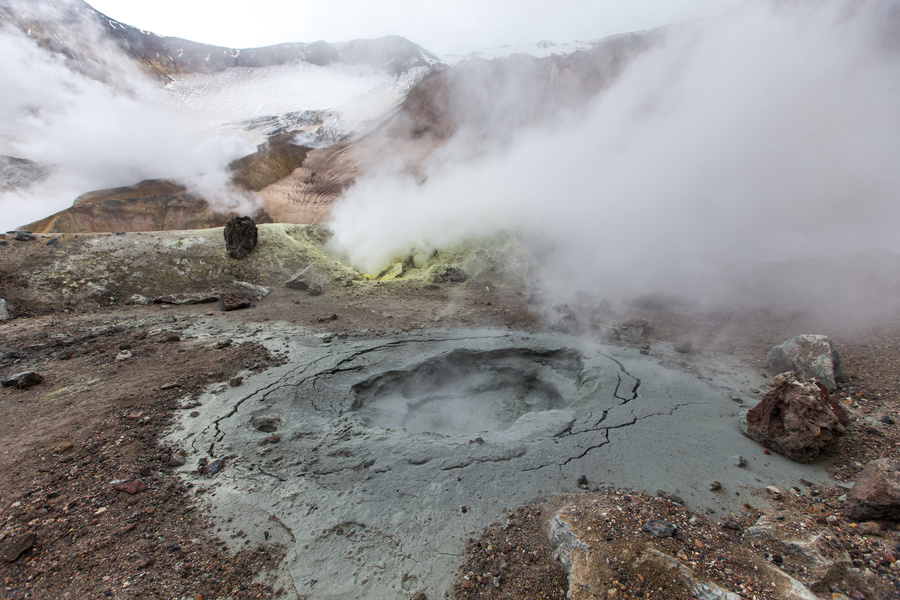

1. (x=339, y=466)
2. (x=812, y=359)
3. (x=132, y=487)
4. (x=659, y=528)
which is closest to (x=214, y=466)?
(x=132, y=487)

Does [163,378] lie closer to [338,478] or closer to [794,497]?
[338,478]

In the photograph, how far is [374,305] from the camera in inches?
314

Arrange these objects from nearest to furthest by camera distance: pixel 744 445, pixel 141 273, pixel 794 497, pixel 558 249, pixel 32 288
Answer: pixel 794 497
pixel 744 445
pixel 32 288
pixel 141 273
pixel 558 249

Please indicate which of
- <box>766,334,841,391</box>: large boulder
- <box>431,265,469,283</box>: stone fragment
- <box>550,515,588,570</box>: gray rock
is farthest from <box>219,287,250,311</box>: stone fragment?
<box>766,334,841,391</box>: large boulder

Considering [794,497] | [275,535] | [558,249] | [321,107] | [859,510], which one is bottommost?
[275,535]

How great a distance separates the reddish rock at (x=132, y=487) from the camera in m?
2.72

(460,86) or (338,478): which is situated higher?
(460,86)

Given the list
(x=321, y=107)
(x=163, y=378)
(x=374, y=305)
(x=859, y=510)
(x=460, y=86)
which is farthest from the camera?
(x=321, y=107)

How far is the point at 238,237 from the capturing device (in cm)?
1020

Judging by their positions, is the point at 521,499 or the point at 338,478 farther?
the point at 338,478

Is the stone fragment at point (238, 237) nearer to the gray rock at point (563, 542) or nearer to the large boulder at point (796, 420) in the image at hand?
the gray rock at point (563, 542)

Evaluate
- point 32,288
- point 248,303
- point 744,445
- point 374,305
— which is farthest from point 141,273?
point 744,445

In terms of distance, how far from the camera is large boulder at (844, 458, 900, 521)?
7.29 feet

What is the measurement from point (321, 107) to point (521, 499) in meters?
29.6
